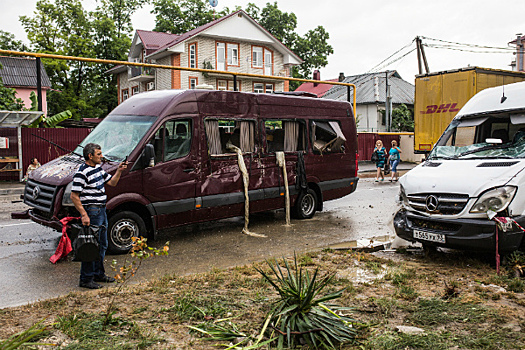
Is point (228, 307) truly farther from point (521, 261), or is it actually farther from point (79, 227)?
point (521, 261)

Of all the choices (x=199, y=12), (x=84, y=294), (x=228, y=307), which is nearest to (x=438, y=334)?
(x=228, y=307)

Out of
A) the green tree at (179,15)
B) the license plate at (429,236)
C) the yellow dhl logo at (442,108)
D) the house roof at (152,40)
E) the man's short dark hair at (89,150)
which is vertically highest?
the green tree at (179,15)

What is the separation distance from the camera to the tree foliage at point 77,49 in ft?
147

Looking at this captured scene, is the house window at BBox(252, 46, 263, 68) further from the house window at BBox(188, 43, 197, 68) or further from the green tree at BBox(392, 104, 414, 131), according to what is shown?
the green tree at BBox(392, 104, 414, 131)

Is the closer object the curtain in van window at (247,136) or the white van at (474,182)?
the white van at (474,182)

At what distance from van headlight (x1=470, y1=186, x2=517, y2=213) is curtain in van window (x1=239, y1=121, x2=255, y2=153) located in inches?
168

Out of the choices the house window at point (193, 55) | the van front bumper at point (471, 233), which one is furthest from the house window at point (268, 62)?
the van front bumper at point (471, 233)

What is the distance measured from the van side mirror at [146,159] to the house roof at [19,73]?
35839 millimetres

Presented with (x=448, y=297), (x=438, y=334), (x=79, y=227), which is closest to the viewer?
(x=438, y=334)

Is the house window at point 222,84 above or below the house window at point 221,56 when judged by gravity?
below

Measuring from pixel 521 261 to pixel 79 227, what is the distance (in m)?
5.32

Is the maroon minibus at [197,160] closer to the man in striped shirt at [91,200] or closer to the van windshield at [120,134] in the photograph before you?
the van windshield at [120,134]

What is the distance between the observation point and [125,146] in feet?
24.8

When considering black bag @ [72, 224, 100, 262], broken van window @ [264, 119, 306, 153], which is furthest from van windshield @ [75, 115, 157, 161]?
broken van window @ [264, 119, 306, 153]
